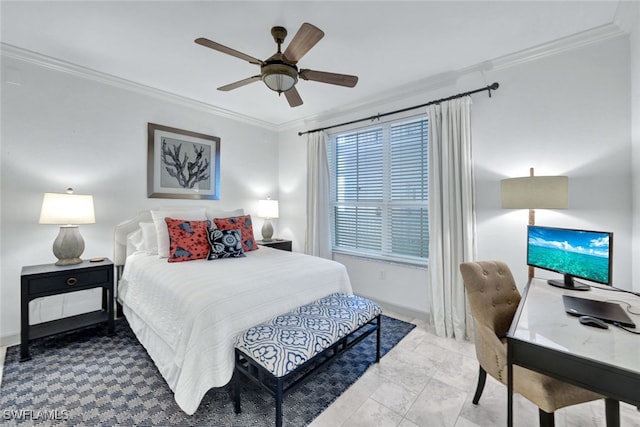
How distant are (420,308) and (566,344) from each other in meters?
2.14

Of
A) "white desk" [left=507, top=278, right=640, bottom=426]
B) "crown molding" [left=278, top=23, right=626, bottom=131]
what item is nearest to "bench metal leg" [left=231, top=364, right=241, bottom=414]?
"white desk" [left=507, top=278, right=640, bottom=426]

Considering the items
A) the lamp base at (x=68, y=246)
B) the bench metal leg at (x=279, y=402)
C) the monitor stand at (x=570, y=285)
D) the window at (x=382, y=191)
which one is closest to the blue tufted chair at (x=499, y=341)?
the monitor stand at (x=570, y=285)

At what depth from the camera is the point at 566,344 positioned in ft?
3.32

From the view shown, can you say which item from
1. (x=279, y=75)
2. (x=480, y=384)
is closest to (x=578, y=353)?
(x=480, y=384)

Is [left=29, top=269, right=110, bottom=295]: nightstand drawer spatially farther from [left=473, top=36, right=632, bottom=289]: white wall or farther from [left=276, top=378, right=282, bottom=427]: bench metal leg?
[left=473, top=36, right=632, bottom=289]: white wall

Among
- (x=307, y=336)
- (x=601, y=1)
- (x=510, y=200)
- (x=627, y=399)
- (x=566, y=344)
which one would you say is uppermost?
(x=601, y=1)

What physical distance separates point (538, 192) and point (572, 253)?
50 cm

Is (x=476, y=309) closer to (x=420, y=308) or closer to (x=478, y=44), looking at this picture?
(x=420, y=308)

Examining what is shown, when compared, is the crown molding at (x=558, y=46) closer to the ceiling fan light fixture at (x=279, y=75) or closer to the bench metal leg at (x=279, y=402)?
the ceiling fan light fixture at (x=279, y=75)

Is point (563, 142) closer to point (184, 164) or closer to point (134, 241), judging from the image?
point (184, 164)

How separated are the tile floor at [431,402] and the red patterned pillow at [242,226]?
184 centimetres

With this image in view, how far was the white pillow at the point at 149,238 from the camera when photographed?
2.78 meters

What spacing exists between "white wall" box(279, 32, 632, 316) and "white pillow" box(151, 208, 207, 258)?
271 centimetres

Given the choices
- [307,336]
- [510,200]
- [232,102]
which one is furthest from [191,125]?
[510,200]
